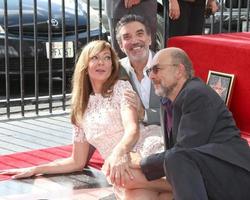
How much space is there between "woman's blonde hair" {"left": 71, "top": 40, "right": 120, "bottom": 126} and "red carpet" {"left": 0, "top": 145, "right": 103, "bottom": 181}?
0.65 meters

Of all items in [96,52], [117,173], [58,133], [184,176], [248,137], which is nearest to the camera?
[184,176]

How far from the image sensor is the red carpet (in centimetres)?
450

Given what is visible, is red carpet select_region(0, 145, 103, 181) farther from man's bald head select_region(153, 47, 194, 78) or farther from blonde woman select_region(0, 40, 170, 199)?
man's bald head select_region(153, 47, 194, 78)

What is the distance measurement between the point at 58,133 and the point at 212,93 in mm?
2728

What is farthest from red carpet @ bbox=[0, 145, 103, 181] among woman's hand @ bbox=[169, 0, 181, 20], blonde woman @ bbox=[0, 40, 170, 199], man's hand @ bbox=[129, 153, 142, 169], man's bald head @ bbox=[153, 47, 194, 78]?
man's bald head @ bbox=[153, 47, 194, 78]

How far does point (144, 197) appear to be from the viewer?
11.0 ft

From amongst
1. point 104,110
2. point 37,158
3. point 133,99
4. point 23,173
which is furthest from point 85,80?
point 37,158

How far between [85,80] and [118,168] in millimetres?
775

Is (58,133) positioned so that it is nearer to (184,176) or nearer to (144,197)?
(144,197)

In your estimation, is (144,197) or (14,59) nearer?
(144,197)

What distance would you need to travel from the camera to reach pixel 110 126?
3764mm

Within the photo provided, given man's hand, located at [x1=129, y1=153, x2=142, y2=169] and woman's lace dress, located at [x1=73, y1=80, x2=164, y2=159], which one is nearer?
man's hand, located at [x1=129, y1=153, x2=142, y2=169]

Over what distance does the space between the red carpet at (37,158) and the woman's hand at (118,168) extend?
3.57 ft

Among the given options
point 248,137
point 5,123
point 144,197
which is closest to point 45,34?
point 5,123
